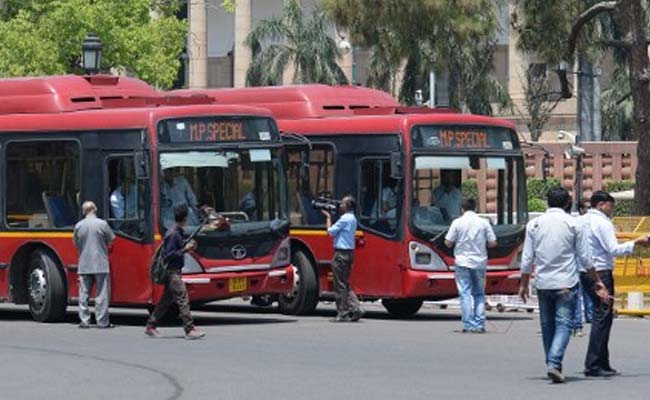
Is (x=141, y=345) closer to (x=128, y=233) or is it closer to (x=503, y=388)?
(x=128, y=233)

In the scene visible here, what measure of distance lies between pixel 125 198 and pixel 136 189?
24 centimetres

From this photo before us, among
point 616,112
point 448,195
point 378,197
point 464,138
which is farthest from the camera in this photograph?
point 616,112

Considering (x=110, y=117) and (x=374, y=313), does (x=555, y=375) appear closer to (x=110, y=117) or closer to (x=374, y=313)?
(x=110, y=117)

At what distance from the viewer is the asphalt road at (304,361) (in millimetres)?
16328

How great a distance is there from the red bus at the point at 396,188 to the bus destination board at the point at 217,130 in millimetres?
1434

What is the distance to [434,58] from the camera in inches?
1978

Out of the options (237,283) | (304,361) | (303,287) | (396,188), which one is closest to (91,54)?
(303,287)

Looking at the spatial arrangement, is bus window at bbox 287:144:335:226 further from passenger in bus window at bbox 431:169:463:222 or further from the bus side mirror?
passenger in bus window at bbox 431:169:463:222

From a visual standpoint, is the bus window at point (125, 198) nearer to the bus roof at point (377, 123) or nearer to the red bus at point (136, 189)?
the red bus at point (136, 189)

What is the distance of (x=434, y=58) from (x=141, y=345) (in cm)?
2961

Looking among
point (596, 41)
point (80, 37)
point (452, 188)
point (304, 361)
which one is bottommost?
point (304, 361)

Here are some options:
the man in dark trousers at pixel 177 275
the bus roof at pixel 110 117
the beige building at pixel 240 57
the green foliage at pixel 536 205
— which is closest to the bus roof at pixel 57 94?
the bus roof at pixel 110 117

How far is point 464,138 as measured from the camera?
26.3 m

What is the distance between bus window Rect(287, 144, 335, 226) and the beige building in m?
45.0
